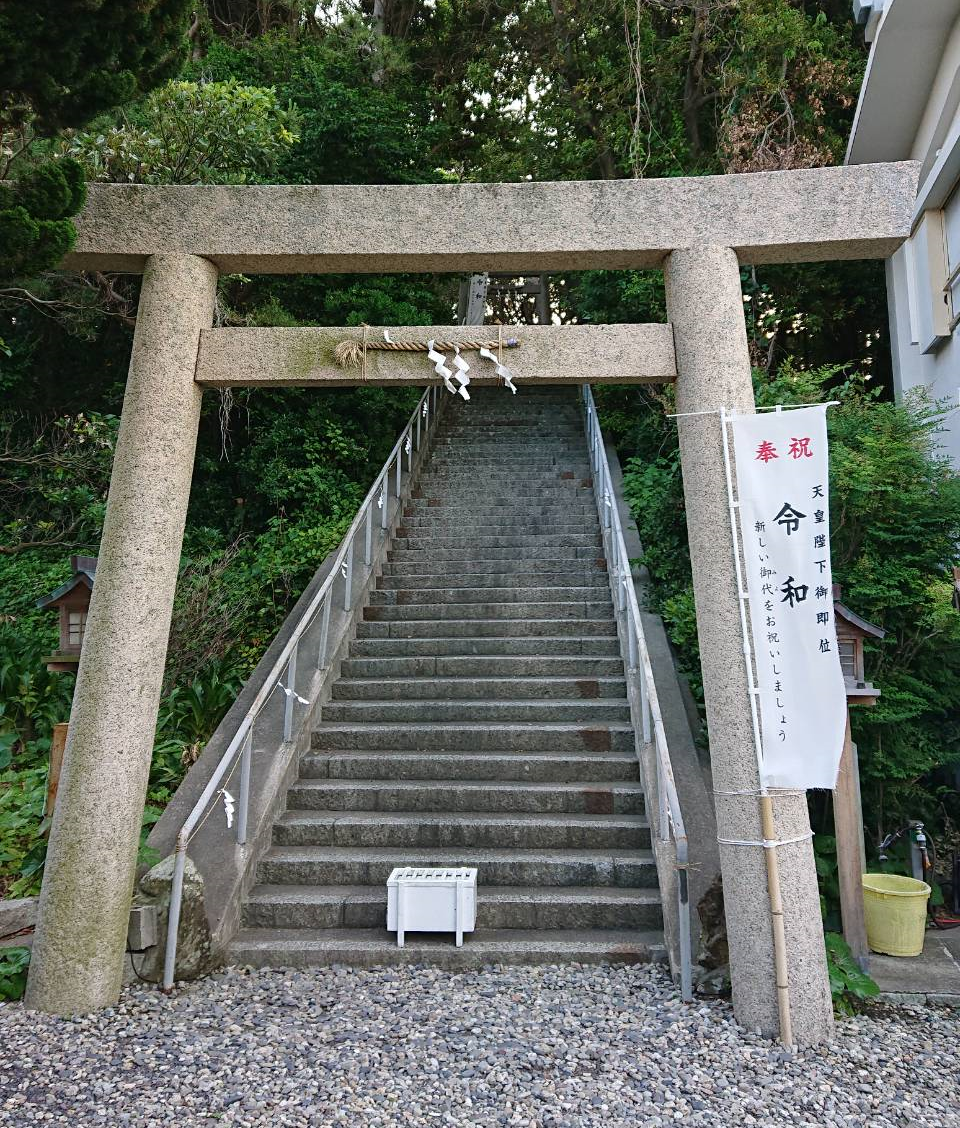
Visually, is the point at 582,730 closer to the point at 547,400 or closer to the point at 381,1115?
the point at 381,1115

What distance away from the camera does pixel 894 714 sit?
498 centimetres

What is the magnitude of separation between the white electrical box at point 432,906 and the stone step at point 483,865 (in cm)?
40

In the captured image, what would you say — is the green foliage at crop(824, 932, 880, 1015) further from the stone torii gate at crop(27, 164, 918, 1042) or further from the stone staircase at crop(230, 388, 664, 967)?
the stone staircase at crop(230, 388, 664, 967)

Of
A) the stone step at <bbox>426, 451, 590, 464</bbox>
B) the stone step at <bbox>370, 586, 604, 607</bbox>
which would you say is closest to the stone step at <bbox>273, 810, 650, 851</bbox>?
the stone step at <bbox>370, 586, 604, 607</bbox>

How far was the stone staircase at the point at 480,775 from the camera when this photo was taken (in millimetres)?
4332

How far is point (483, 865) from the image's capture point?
182 inches

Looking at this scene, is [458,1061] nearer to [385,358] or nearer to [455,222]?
[385,358]

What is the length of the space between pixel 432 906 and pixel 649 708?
5.67ft

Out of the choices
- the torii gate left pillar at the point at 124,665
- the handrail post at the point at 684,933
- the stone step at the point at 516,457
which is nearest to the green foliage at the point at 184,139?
the torii gate left pillar at the point at 124,665

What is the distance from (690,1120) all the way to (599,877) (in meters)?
1.73

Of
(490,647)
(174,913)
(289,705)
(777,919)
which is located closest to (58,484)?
(289,705)

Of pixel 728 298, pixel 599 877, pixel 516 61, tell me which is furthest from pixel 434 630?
pixel 516 61

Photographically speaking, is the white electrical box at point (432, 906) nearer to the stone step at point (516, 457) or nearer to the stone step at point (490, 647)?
the stone step at point (490, 647)

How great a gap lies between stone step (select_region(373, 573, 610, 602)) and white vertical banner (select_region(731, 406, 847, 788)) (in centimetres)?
378
